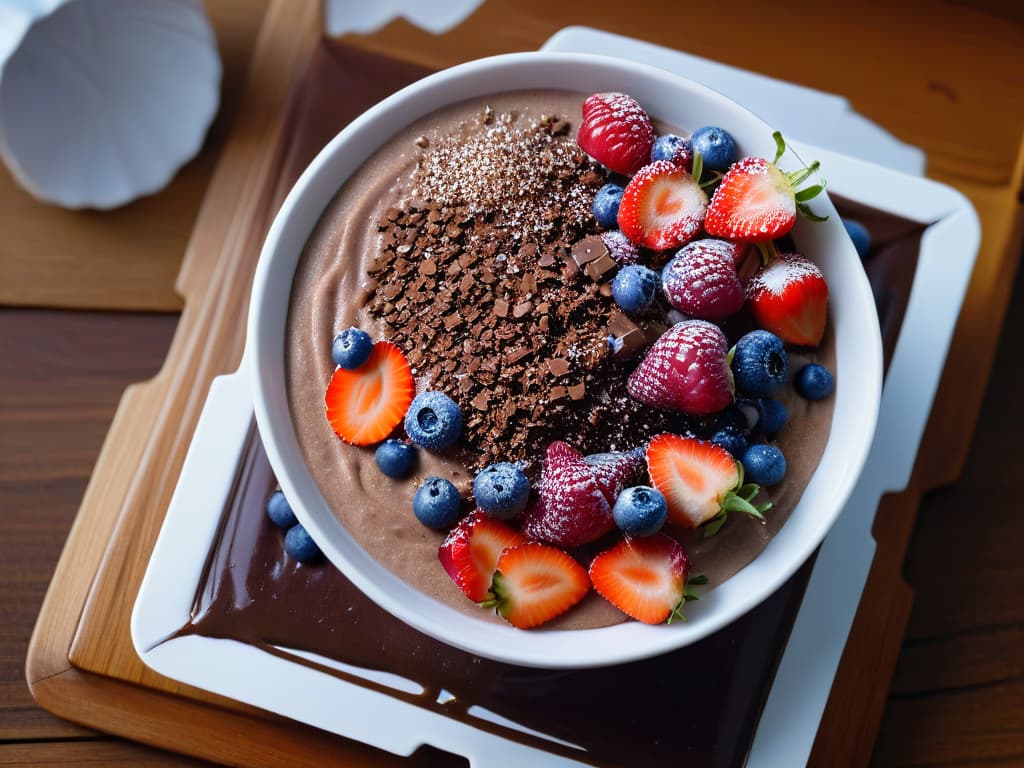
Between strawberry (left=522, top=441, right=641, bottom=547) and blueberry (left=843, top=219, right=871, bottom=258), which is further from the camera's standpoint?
blueberry (left=843, top=219, right=871, bottom=258)

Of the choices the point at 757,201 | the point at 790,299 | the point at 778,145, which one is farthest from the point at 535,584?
the point at 778,145

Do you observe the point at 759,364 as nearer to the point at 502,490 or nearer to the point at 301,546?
the point at 502,490

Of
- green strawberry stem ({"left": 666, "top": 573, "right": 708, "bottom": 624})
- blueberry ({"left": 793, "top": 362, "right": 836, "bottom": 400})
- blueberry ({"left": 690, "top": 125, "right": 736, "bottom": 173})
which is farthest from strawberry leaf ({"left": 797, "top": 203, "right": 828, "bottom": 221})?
green strawberry stem ({"left": 666, "top": 573, "right": 708, "bottom": 624})

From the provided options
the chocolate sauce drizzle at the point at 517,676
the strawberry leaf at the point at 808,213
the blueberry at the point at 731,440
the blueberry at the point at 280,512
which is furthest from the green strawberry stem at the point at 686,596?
the blueberry at the point at 280,512

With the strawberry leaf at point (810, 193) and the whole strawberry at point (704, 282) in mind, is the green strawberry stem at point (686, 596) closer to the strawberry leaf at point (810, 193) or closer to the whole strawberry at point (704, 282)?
the whole strawberry at point (704, 282)

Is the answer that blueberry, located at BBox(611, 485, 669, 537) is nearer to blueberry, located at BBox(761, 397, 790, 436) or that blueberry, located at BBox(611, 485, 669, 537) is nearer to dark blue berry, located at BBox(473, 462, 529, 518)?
dark blue berry, located at BBox(473, 462, 529, 518)
